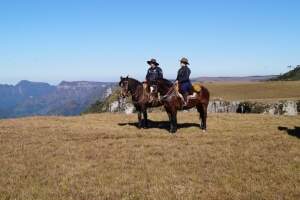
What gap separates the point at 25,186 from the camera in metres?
13.8

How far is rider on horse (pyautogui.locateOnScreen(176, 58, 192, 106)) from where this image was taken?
23.8 metres

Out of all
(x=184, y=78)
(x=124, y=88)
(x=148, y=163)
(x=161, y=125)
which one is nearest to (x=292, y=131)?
(x=184, y=78)

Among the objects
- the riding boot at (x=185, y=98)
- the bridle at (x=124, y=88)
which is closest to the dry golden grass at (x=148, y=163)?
the riding boot at (x=185, y=98)

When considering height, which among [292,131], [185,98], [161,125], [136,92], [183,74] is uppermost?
[183,74]

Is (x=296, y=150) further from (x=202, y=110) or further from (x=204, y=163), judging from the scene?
(x=202, y=110)

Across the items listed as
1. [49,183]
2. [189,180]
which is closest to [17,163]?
[49,183]

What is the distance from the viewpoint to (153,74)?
2534cm

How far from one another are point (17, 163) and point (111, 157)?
3442mm

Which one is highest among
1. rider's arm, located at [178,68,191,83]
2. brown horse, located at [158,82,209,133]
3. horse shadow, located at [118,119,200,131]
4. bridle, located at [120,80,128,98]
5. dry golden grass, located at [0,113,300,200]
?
rider's arm, located at [178,68,191,83]

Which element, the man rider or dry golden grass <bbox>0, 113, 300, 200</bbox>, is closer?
dry golden grass <bbox>0, 113, 300, 200</bbox>

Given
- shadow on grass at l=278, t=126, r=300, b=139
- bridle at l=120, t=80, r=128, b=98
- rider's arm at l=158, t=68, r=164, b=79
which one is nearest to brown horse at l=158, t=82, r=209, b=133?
rider's arm at l=158, t=68, r=164, b=79

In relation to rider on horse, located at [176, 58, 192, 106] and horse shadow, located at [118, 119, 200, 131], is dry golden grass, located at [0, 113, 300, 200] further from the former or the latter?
rider on horse, located at [176, 58, 192, 106]

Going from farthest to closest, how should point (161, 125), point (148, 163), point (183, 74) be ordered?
point (161, 125), point (183, 74), point (148, 163)

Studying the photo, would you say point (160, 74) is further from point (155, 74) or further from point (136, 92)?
point (136, 92)
